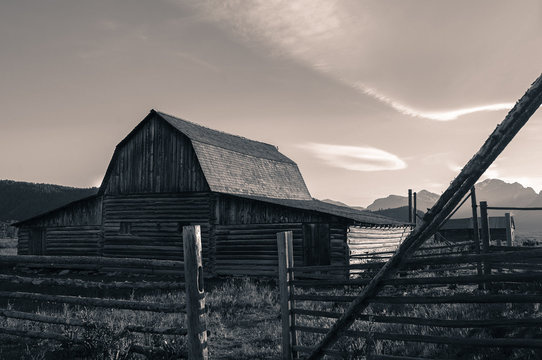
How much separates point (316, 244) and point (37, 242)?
1691 centimetres

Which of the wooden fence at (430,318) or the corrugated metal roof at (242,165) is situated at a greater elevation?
the corrugated metal roof at (242,165)

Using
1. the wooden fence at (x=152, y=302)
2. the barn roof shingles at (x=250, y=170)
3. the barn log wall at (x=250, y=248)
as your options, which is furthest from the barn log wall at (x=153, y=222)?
the wooden fence at (x=152, y=302)

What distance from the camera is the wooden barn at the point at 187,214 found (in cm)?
1902

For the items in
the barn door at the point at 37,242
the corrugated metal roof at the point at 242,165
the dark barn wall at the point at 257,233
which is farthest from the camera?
the barn door at the point at 37,242

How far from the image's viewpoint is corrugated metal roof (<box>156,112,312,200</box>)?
857 inches

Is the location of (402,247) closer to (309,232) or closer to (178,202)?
(309,232)

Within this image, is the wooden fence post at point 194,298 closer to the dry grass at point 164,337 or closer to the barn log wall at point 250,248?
the dry grass at point 164,337

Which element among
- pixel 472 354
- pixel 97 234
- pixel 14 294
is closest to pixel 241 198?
pixel 97 234

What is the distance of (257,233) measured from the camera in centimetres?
1984

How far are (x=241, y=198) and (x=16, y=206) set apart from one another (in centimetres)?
6771

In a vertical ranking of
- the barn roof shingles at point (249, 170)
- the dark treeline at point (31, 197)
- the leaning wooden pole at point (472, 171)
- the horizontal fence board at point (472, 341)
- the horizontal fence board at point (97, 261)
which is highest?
the dark treeline at point (31, 197)

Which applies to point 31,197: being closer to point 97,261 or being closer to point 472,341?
point 97,261

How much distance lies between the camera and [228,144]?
25453 mm

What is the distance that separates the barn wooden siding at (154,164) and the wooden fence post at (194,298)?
15.2 meters
